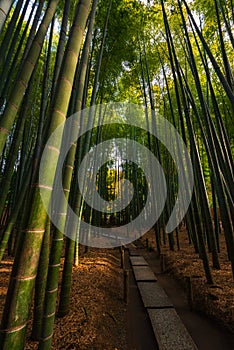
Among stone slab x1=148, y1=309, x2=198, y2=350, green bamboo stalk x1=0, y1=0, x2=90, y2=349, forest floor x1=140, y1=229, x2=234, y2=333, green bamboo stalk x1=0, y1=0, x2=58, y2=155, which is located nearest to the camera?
green bamboo stalk x1=0, y1=0, x2=90, y2=349

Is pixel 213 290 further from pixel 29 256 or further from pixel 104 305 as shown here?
pixel 29 256

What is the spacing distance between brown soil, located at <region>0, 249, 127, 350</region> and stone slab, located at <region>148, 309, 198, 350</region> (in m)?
0.36

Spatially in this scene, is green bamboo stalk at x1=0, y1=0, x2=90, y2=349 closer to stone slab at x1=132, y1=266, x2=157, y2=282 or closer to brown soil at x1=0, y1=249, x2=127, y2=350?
brown soil at x1=0, y1=249, x2=127, y2=350

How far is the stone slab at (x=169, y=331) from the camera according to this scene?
6.28 ft

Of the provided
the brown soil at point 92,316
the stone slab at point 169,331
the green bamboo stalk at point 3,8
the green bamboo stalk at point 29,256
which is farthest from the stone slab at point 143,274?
the green bamboo stalk at point 3,8

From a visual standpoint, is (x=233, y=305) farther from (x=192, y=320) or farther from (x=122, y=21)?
(x=122, y=21)

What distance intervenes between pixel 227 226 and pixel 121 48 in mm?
4499

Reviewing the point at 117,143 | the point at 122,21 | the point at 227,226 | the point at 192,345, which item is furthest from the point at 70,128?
the point at 117,143

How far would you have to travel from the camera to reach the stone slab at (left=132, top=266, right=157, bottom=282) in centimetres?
391

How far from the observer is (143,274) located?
4195 millimetres

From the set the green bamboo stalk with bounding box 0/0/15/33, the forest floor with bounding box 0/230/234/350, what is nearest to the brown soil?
the forest floor with bounding box 0/230/234/350

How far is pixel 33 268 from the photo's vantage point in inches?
32.1

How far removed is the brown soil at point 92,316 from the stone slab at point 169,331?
0.36 meters

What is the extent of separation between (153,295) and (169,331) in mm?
999
